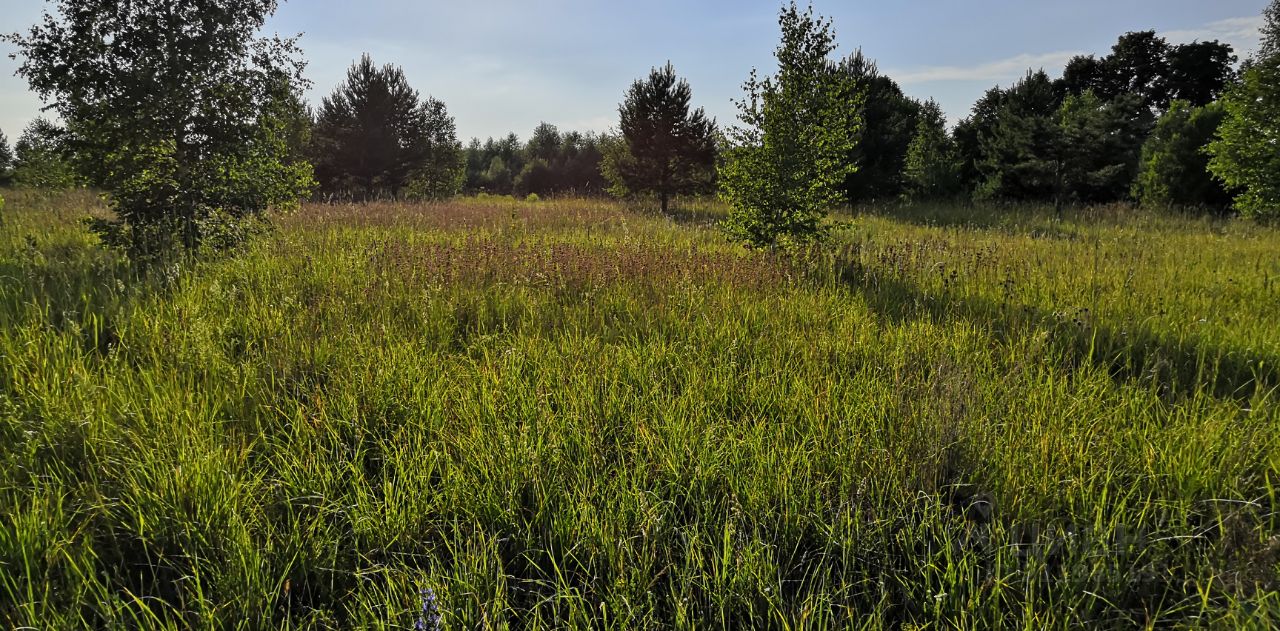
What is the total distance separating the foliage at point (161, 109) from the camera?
5.52 m

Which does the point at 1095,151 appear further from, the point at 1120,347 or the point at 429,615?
the point at 429,615

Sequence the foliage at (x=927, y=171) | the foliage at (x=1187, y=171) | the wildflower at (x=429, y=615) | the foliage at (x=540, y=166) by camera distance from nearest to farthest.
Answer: the wildflower at (x=429, y=615), the foliage at (x=1187, y=171), the foliage at (x=927, y=171), the foliage at (x=540, y=166)

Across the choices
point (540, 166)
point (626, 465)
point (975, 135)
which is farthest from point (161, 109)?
point (540, 166)

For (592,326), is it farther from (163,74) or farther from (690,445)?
(163,74)

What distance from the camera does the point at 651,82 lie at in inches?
712

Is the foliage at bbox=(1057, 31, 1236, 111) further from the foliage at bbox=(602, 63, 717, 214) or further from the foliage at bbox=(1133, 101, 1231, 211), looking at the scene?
the foliage at bbox=(602, 63, 717, 214)

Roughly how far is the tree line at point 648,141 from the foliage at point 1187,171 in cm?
5

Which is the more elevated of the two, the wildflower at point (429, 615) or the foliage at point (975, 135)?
the foliage at point (975, 135)

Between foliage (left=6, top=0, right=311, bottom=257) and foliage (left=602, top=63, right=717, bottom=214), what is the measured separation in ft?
42.1

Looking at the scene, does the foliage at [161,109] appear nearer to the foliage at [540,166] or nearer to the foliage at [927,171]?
the foliage at [927,171]

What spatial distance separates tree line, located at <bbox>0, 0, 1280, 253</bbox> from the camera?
18.6ft

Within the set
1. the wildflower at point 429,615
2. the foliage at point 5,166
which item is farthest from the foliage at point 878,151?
the foliage at point 5,166

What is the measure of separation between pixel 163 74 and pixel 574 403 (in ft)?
22.2

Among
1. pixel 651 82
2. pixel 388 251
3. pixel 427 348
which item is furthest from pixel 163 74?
pixel 651 82
